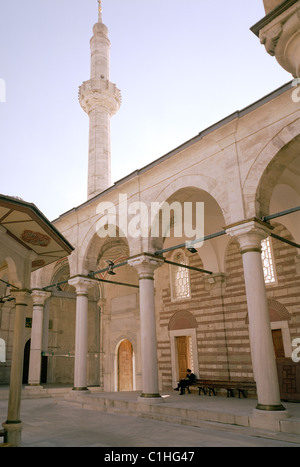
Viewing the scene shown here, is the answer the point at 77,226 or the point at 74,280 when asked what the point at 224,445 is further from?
the point at 77,226

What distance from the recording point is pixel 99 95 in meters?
19.3

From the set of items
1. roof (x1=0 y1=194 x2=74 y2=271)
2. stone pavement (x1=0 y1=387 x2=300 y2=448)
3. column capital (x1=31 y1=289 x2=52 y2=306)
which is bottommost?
stone pavement (x1=0 y1=387 x2=300 y2=448)

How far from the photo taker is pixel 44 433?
244 inches

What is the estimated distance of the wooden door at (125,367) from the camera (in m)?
15.7

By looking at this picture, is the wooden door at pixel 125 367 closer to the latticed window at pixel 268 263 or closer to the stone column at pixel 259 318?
the latticed window at pixel 268 263

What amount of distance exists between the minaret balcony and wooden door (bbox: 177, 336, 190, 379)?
13.0 meters

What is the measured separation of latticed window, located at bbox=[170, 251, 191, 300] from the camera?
13281mm

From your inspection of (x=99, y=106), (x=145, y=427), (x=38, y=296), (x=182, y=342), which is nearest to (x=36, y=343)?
(x=38, y=296)

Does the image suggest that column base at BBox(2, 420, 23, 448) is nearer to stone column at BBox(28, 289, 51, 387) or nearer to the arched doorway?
the arched doorway

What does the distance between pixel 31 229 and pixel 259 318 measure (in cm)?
429

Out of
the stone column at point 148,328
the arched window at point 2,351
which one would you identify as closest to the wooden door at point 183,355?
the stone column at point 148,328

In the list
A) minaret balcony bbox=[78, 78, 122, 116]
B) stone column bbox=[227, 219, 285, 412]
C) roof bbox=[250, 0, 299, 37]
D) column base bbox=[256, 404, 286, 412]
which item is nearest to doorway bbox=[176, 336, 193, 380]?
stone column bbox=[227, 219, 285, 412]

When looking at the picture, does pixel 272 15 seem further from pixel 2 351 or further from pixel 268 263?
pixel 2 351
